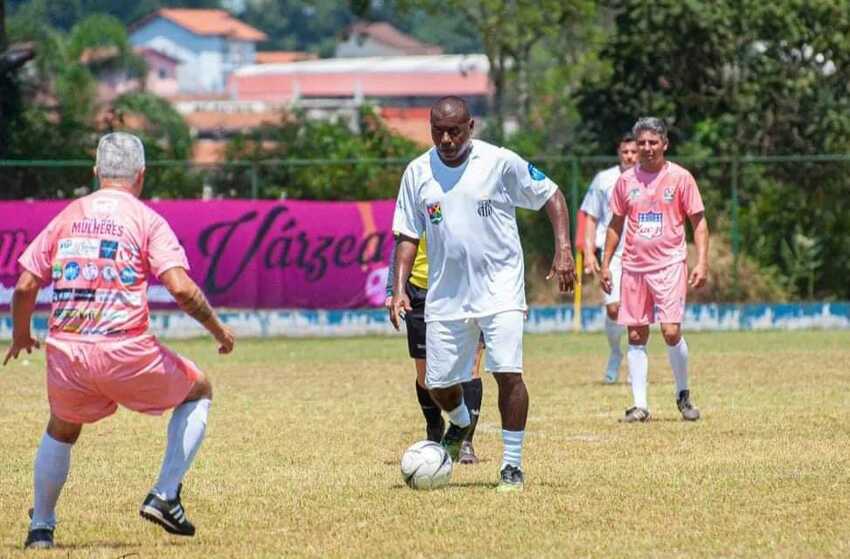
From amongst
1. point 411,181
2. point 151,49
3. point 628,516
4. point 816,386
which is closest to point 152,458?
point 411,181

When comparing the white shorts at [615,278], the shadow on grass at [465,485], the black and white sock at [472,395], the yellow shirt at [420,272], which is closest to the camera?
the shadow on grass at [465,485]

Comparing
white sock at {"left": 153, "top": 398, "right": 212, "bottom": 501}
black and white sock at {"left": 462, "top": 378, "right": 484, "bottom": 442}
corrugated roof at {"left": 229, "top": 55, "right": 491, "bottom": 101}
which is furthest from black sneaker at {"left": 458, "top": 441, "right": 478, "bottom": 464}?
corrugated roof at {"left": 229, "top": 55, "right": 491, "bottom": 101}

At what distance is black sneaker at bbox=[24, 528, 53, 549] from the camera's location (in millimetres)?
8539

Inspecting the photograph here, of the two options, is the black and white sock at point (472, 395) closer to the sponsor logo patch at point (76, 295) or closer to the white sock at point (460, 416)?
the white sock at point (460, 416)

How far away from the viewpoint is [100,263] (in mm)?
8141

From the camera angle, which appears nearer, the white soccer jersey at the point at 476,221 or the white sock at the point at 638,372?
the white soccer jersey at the point at 476,221

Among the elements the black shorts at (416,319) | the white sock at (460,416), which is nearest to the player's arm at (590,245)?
the black shorts at (416,319)

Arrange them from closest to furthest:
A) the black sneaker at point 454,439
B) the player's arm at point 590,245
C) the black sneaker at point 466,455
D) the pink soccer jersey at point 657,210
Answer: the black sneaker at point 454,439 < the black sneaker at point 466,455 < the pink soccer jersey at point 657,210 < the player's arm at point 590,245

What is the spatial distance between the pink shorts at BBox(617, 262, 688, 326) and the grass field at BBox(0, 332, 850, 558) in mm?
732

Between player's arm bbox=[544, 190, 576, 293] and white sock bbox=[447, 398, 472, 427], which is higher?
player's arm bbox=[544, 190, 576, 293]

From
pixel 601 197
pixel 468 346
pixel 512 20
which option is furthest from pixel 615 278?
pixel 512 20

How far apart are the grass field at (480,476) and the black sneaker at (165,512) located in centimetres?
12

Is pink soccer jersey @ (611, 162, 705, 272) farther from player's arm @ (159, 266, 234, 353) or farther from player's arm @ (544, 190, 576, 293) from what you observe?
player's arm @ (159, 266, 234, 353)

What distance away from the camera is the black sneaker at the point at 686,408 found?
14.0 metres
